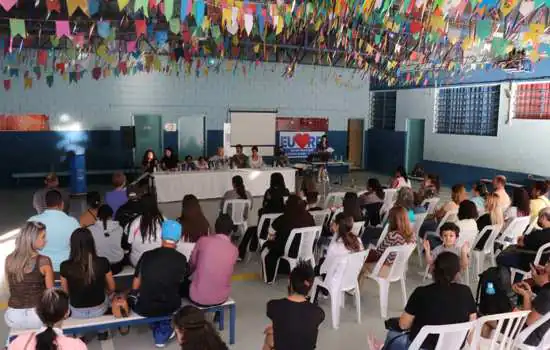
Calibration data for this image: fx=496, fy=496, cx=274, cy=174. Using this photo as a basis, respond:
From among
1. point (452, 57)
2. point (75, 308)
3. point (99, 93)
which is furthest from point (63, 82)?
point (75, 308)

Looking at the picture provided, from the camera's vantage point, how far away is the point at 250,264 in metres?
6.48

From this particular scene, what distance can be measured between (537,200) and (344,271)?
362 centimetres

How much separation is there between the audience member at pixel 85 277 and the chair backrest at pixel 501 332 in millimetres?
2610

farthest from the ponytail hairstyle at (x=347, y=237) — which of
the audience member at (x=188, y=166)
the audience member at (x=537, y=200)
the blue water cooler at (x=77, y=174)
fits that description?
the blue water cooler at (x=77, y=174)

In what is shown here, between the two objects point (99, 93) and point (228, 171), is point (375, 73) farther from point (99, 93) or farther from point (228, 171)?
point (99, 93)

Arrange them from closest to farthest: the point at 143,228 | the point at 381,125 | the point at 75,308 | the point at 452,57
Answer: the point at 75,308 → the point at 143,228 → the point at 452,57 → the point at 381,125

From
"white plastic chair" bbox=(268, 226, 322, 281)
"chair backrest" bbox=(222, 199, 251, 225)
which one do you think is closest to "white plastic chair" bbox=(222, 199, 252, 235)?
"chair backrest" bbox=(222, 199, 251, 225)

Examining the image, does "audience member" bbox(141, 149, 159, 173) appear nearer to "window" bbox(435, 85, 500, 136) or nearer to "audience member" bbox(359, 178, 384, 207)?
"audience member" bbox(359, 178, 384, 207)

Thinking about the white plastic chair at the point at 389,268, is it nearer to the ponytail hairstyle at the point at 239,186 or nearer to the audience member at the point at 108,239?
the audience member at the point at 108,239

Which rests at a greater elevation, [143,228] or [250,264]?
[143,228]

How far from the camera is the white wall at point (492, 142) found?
→ 11.9 metres

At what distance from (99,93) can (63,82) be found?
0.91 m

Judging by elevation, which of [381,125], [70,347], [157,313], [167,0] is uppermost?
[167,0]

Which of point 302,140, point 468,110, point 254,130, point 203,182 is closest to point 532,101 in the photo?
point 468,110
